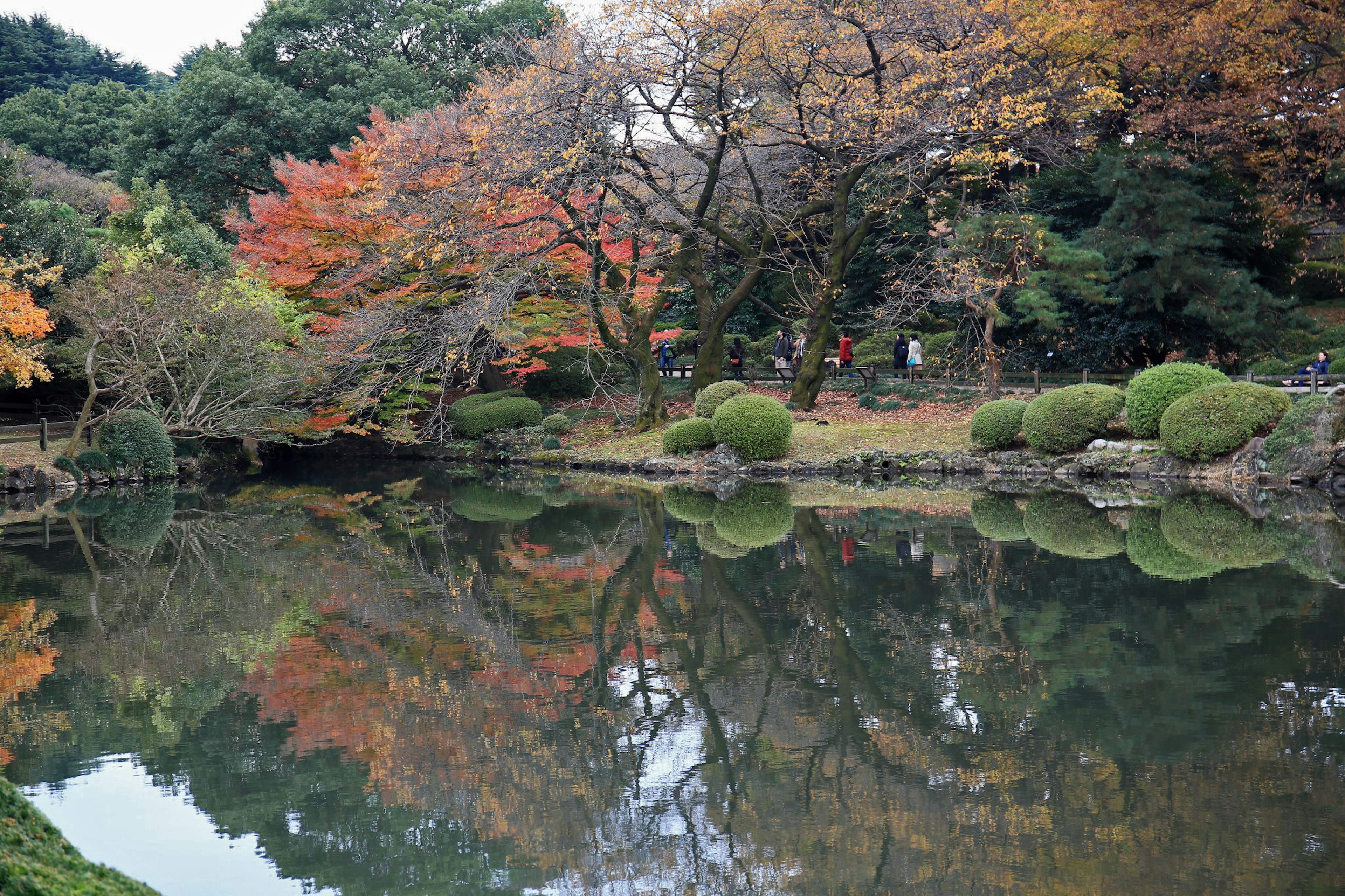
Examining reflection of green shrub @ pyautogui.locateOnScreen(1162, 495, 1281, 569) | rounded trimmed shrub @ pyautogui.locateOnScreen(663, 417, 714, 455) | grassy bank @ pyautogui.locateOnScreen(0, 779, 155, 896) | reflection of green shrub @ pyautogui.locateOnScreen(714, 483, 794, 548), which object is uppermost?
rounded trimmed shrub @ pyautogui.locateOnScreen(663, 417, 714, 455)

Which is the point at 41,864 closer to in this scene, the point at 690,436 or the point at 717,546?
the point at 717,546

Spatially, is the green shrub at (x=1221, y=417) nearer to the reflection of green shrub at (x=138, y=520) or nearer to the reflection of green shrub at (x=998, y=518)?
the reflection of green shrub at (x=998, y=518)

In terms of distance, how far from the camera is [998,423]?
20734 mm

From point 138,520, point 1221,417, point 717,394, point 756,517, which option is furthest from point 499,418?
point 1221,417

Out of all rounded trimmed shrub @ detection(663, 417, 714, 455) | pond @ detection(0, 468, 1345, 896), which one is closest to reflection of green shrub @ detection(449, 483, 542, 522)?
pond @ detection(0, 468, 1345, 896)

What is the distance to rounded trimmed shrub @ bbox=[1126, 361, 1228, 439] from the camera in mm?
18828

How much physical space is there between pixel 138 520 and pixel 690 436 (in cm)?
1037

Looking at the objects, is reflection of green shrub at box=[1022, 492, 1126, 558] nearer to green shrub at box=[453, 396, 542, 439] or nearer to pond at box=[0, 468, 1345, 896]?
pond at box=[0, 468, 1345, 896]

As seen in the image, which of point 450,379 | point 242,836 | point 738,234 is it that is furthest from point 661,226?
point 242,836

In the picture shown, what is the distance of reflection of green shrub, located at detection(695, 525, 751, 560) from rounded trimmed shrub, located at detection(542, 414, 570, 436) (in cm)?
1287

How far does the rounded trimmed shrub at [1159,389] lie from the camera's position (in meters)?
18.8

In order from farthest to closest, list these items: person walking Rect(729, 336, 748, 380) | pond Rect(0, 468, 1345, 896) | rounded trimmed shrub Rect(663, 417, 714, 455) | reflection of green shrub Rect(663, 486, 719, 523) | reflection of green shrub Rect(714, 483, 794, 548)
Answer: person walking Rect(729, 336, 748, 380), rounded trimmed shrub Rect(663, 417, 714, 455), reflection of green shrub Rect(663, 486, 719, 523), reflection of green shrub Rect(714, 483, 794, 548), pond Rect(0, 468, 1345, 896)

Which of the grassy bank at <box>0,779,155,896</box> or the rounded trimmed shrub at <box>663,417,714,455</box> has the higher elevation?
the rounded trimmed shrub at <box>663,417,714,455</box>

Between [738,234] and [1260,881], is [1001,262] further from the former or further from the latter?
[1260,881]
